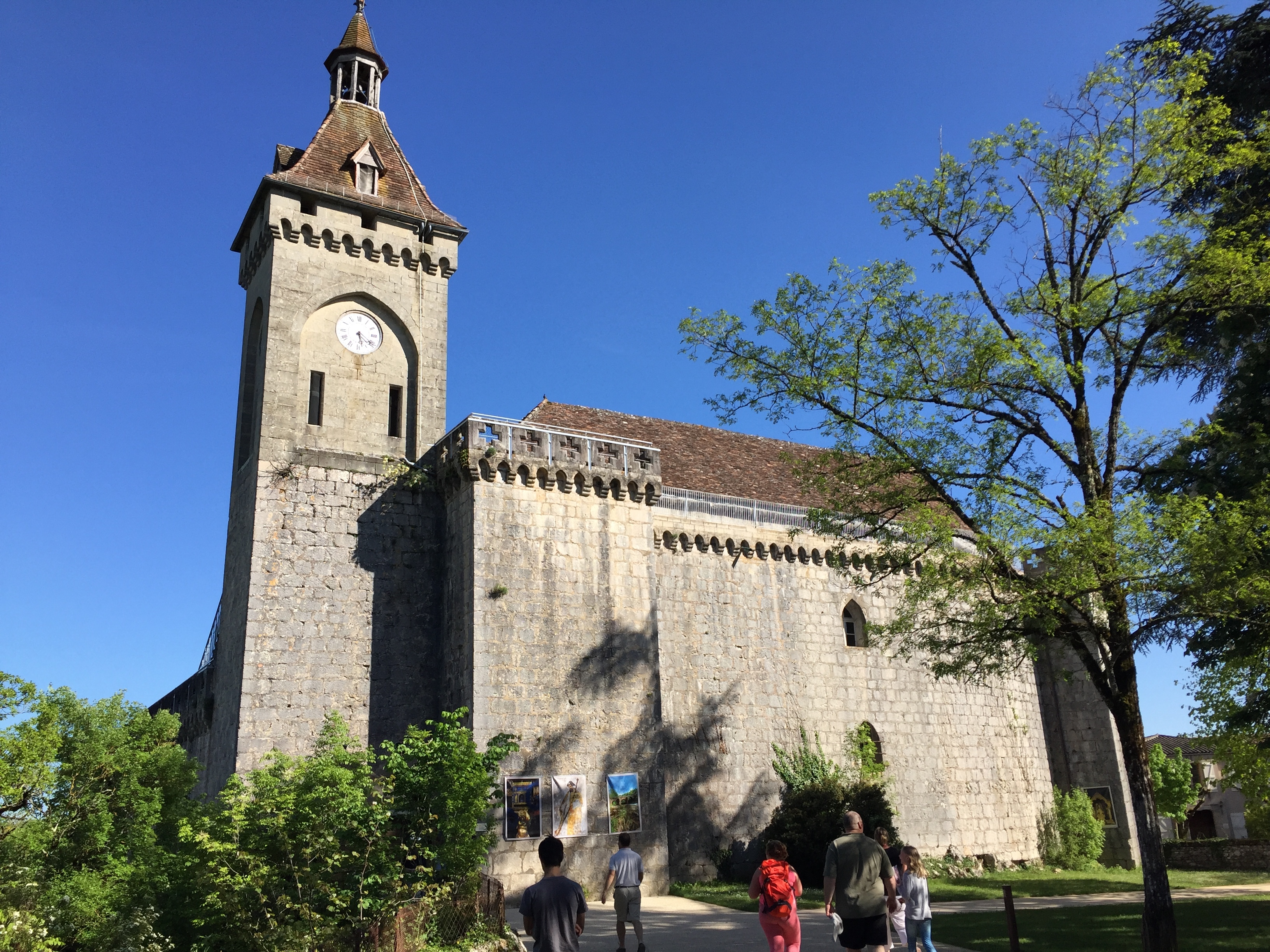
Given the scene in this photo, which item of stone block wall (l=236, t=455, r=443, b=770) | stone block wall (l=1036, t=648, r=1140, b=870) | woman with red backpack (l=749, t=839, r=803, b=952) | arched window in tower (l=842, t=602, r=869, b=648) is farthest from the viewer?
stone block wall (l=1036, t=648, r=1140, b=870)

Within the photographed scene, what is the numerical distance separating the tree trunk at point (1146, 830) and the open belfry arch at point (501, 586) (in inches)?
260

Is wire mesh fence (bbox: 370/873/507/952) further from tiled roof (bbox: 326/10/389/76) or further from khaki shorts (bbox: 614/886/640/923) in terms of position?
tiled roof (bbox: 326/10/389/76)

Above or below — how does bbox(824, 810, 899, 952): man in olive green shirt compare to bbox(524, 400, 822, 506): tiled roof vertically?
below

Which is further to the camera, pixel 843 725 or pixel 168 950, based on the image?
pixel 843 725

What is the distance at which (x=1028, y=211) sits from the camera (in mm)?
15664

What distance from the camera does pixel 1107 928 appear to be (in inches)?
569

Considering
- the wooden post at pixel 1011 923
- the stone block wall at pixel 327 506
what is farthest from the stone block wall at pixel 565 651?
the wooden post at pixel 1011 923

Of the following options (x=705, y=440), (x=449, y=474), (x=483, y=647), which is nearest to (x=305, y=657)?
(x=483, y=647)

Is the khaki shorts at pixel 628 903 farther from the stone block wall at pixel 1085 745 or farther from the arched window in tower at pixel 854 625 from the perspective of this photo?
the stone block wall at pixel 1085 745

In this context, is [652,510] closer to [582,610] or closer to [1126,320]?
[582,610]

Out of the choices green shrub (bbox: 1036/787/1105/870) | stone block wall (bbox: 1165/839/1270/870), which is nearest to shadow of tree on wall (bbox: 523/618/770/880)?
green shrub (bbox: 1036/787/1105/870)

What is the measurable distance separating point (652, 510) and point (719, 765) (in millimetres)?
6171

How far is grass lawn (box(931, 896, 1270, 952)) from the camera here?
12891 millimetres

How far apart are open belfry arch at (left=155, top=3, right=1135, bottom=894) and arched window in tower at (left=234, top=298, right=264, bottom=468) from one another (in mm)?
95
